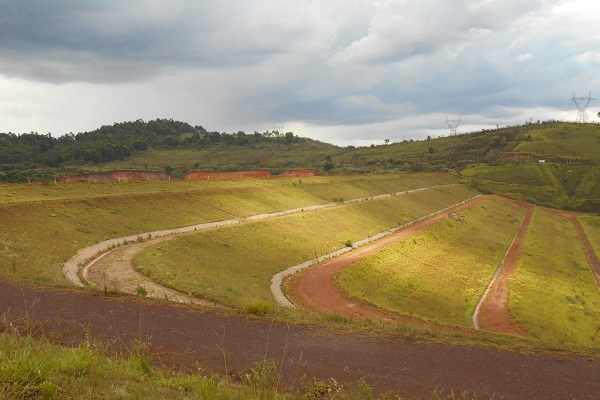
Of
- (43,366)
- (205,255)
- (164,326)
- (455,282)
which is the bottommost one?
(455,282)

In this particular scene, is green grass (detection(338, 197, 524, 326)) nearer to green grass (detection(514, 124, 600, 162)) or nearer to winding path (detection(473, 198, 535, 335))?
winding path (detection(473, 198, 535, 335))

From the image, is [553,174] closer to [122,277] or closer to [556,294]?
[556,294]

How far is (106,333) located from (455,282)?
38.3 meters

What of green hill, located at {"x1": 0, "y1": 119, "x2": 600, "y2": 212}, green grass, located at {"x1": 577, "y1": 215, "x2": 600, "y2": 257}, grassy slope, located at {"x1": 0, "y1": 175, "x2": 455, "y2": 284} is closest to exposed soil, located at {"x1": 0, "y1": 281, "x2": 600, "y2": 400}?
grassy slope, located at {"x1": 0, "y1": 175, "x2": 455, "y2": 284}

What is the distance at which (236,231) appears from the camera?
45.1 m

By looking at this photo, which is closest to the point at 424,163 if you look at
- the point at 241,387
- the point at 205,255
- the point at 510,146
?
the point at 510,146

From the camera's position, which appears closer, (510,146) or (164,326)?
(164,326)

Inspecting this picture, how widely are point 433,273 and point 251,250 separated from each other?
18593mm

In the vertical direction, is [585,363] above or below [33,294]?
below

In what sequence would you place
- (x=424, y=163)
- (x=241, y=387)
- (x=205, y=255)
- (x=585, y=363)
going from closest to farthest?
(x=241, y=387)
(x=585, y=363)
(x=205, y=255)
(x=424, y=163)

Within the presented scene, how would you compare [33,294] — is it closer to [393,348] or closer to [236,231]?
[393,348]

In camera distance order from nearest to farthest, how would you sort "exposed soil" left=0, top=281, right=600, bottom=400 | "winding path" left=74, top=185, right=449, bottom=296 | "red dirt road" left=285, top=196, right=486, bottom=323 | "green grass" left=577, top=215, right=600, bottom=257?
"exposed soil" left=0, top=281, right=600, bottom=400, "winding path" left=74, top=185, right=449, bottom=296, "red dirt road" left=285, top=196, right=486, bottom=323, "green grass" left=577, top=215, right=600, bottom=257

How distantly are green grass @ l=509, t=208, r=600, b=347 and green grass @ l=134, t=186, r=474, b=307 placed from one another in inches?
717

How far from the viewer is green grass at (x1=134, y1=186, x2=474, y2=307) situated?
27.4 meters
